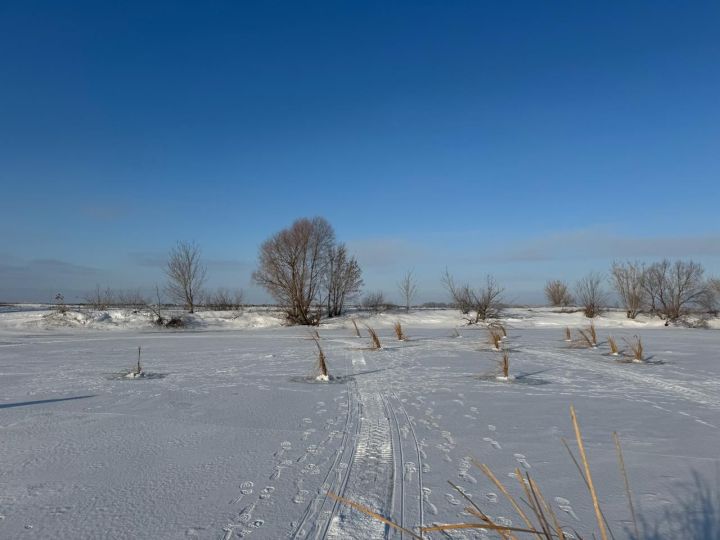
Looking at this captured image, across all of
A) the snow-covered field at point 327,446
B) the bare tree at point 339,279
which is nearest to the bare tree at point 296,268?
the bare tree at point 339,279

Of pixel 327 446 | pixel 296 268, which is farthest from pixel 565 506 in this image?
pixel 296 268

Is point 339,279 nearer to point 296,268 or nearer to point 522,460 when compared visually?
point 296,268

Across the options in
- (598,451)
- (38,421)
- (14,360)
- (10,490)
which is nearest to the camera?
(10,490)

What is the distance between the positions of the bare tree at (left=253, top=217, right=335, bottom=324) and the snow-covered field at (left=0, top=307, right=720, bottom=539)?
1948 centimetres

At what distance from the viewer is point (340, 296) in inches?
1330

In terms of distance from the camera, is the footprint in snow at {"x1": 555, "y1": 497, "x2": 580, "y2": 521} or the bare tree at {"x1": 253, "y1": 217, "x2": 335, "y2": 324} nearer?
the footprint in snow at {"x1": 555, "y1": 497, "x2": 580, "y2": 521}

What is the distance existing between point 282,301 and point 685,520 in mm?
28552

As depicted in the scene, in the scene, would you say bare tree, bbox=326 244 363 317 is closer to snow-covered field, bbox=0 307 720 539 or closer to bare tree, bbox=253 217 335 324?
bare tree, bbox=253 217 335 324

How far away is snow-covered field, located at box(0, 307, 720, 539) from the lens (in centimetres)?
327

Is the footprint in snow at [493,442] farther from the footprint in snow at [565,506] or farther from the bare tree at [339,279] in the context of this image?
the bare tree at [339,279]

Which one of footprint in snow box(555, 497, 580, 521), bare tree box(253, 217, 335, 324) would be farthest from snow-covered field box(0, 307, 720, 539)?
bare tree box(253, 217, 335, 324)

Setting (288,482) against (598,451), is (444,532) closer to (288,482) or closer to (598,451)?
(288,482)

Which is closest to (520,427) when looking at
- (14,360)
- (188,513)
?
(188,513)

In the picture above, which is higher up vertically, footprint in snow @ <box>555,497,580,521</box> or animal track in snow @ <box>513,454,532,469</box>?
footprint in snow @ <box>555,497,580,521</box>
